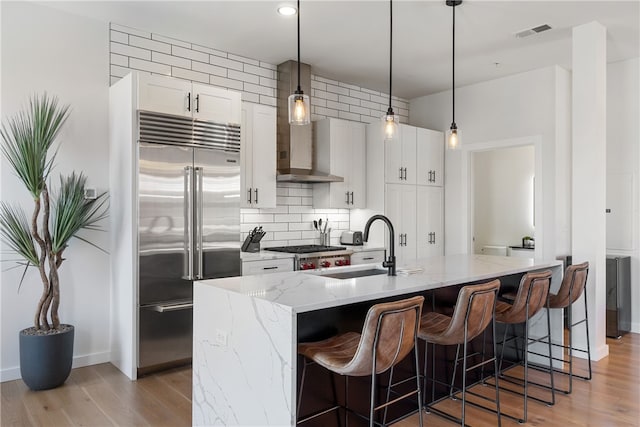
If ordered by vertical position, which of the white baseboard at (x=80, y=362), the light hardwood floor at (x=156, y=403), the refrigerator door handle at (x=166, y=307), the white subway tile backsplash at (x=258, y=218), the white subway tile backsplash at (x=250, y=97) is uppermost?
the white subway tile backsplash at (x=250, y=97)

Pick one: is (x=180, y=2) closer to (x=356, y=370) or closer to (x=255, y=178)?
(x=255, y=178)

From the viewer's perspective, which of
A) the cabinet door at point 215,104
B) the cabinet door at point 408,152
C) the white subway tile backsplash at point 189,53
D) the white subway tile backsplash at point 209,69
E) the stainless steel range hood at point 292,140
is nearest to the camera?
the cabinet door at point 215,104

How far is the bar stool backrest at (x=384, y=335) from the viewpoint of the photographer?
202cm

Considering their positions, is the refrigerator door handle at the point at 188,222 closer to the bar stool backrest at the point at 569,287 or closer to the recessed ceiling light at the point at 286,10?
the recessed ceiling light at the point at 286,10

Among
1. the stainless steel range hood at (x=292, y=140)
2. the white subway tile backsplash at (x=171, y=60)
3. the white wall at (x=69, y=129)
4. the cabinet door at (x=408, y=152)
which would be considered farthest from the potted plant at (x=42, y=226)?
the cabinet door at (x=408, y=152)

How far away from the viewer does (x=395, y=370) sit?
2.87 m

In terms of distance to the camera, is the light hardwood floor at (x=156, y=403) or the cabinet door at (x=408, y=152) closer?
the light hardwood floor at (x=156, y=403)

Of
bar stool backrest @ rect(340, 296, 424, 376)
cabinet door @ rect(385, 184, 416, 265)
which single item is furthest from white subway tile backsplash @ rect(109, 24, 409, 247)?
bar stool backrest @ rect(340, 296, 424, 376)

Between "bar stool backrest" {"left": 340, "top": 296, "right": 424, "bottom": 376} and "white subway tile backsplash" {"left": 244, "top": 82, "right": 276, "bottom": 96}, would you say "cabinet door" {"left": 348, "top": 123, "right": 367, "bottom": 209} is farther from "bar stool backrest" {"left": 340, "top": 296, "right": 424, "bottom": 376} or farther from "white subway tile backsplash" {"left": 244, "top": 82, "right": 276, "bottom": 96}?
"bar stool backrest" {"left": 340, "top": 296, "right": 424, "bottom": 376}

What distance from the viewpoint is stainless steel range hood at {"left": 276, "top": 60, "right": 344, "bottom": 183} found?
492 centimetres

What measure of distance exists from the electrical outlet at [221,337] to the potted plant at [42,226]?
5.60ft

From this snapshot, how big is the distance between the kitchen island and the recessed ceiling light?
2.23 meters

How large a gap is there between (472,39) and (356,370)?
3.63m

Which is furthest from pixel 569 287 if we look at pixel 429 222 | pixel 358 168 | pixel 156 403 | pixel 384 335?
pixel 156 403
